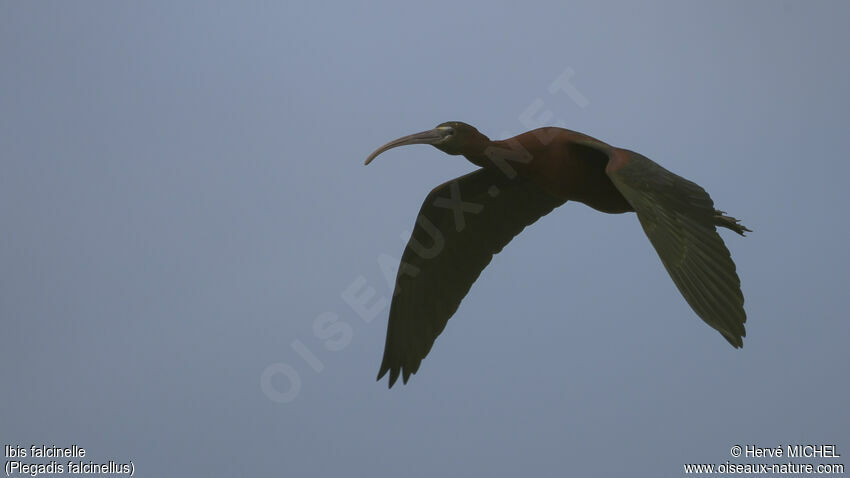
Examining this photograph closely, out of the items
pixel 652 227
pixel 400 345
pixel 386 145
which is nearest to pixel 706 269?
pixel 652 227

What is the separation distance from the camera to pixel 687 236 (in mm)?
7254

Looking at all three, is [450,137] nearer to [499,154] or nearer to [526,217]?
[499,154]

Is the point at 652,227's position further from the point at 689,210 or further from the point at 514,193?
the point at 514,193

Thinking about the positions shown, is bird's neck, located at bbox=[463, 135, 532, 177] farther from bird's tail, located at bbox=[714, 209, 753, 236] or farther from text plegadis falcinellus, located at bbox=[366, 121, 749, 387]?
bird's tail, located at bbox=[714, 209, 753, 236]

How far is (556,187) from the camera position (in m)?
8.51

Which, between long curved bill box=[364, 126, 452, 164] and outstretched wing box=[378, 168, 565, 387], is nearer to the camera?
long curved bill box=[364, 126, 452, 164]

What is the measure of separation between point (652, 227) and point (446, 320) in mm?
2943

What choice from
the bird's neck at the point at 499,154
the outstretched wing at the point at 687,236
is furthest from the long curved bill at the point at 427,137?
the outstretched wing at the point at 687,236

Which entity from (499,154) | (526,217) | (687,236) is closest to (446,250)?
(526,217)

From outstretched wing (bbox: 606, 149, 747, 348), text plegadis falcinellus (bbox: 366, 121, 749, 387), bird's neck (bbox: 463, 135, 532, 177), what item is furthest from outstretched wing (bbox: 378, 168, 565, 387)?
outstretched wing (bbox: 606, 149, 747, 348)

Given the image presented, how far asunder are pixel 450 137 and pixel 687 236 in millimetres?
1938

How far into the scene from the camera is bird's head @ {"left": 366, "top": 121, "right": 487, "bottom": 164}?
814 centimetres

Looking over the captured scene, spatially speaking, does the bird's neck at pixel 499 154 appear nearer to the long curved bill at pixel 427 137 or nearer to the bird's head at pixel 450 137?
the bird's head at pixel 450 137

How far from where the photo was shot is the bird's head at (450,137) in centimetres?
814
